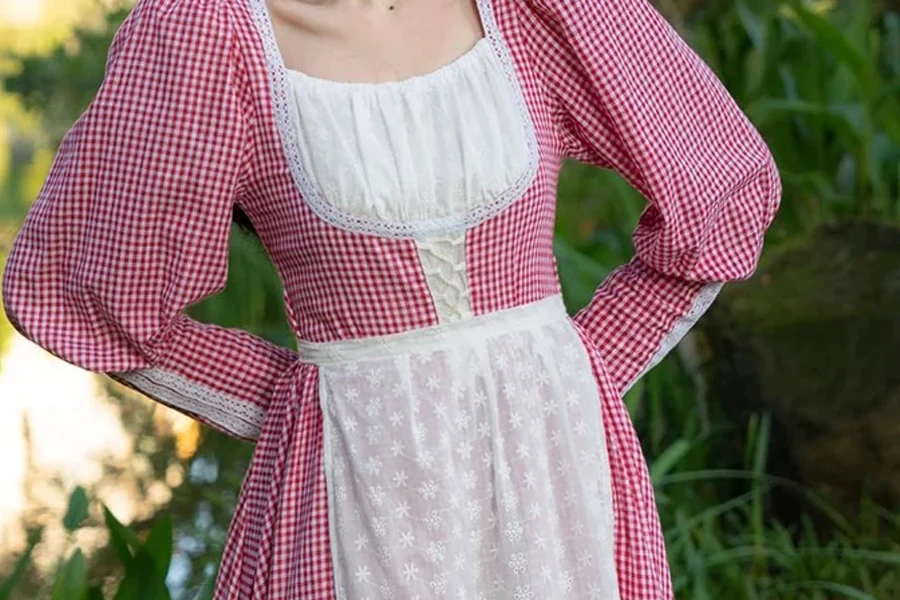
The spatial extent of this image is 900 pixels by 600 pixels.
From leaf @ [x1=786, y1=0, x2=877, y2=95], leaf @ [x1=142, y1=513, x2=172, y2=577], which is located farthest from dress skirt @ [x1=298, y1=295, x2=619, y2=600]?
leaf @ [x1=786, y1=0, x2=877, y2=95]

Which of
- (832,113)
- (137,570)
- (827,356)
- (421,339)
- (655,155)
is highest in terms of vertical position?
(655,155)

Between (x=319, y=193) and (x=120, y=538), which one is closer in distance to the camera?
(x=319, y=193)

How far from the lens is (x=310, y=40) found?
1.29 m

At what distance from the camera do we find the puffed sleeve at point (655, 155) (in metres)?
1.35

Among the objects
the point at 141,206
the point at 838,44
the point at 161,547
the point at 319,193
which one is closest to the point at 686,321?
the point at 319,193

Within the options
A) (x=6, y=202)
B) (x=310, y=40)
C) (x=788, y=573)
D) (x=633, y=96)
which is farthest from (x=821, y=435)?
(x=6, y=202)

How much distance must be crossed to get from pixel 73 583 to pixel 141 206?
0.68 metres

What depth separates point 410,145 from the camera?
1260mm

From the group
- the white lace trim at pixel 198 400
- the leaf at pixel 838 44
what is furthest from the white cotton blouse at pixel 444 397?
the leaf at pixel 838 44

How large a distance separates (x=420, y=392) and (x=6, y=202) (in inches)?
202

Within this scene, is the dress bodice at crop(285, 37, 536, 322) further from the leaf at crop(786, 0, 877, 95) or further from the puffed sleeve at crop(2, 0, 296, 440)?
the leaf at crop(786, 0, 877, 95)

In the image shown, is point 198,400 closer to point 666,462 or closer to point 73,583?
point 73,583

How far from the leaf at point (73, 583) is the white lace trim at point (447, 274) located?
714mm

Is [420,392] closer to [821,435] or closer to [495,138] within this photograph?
[495,138]
